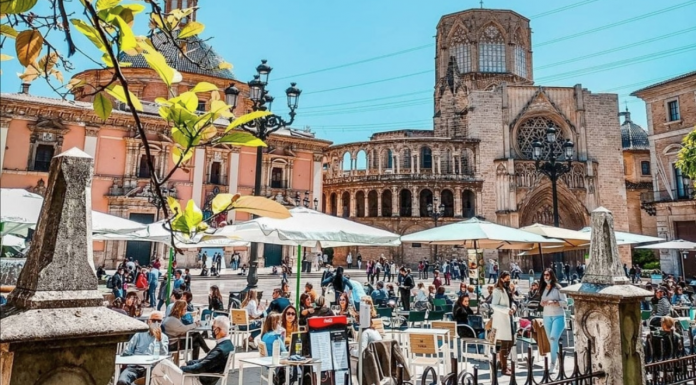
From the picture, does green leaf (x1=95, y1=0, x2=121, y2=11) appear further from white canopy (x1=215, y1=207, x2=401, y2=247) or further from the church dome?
the church dome

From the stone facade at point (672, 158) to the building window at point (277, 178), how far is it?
918 inches

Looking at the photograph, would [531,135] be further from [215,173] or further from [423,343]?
[423,343]

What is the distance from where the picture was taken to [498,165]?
34.1m

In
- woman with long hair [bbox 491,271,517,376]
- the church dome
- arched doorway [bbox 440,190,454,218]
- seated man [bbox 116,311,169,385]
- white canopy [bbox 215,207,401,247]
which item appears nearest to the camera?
seated man [bbox 116,311,169,385]

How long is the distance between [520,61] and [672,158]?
19192 mm

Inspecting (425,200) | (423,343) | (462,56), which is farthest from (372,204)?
(423,343)

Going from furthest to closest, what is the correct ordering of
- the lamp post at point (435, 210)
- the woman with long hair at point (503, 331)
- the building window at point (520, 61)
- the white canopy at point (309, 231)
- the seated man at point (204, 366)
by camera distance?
the building window at point (520, 61), the lamp post at point (435, 210), the white canopy at point (309, 231), the woman with long hair at point (503, 331), the seated man at point (204, 366)

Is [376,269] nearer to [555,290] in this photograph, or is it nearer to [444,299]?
[444,299]

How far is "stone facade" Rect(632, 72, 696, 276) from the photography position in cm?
2558

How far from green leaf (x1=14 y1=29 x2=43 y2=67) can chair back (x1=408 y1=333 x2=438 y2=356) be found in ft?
17.5

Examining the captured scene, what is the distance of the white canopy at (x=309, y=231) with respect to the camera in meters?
7.10

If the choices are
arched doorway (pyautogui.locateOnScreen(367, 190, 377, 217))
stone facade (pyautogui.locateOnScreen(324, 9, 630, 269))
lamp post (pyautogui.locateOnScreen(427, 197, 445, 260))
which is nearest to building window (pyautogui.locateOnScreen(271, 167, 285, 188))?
stone facade (pyautogui.locateOnScreen(324, 9, 630, 269))

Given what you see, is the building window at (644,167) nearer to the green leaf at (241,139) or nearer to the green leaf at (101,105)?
the green leaf at (241,139)

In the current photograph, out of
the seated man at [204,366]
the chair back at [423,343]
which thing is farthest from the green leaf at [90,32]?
the chair back at [423,343]
